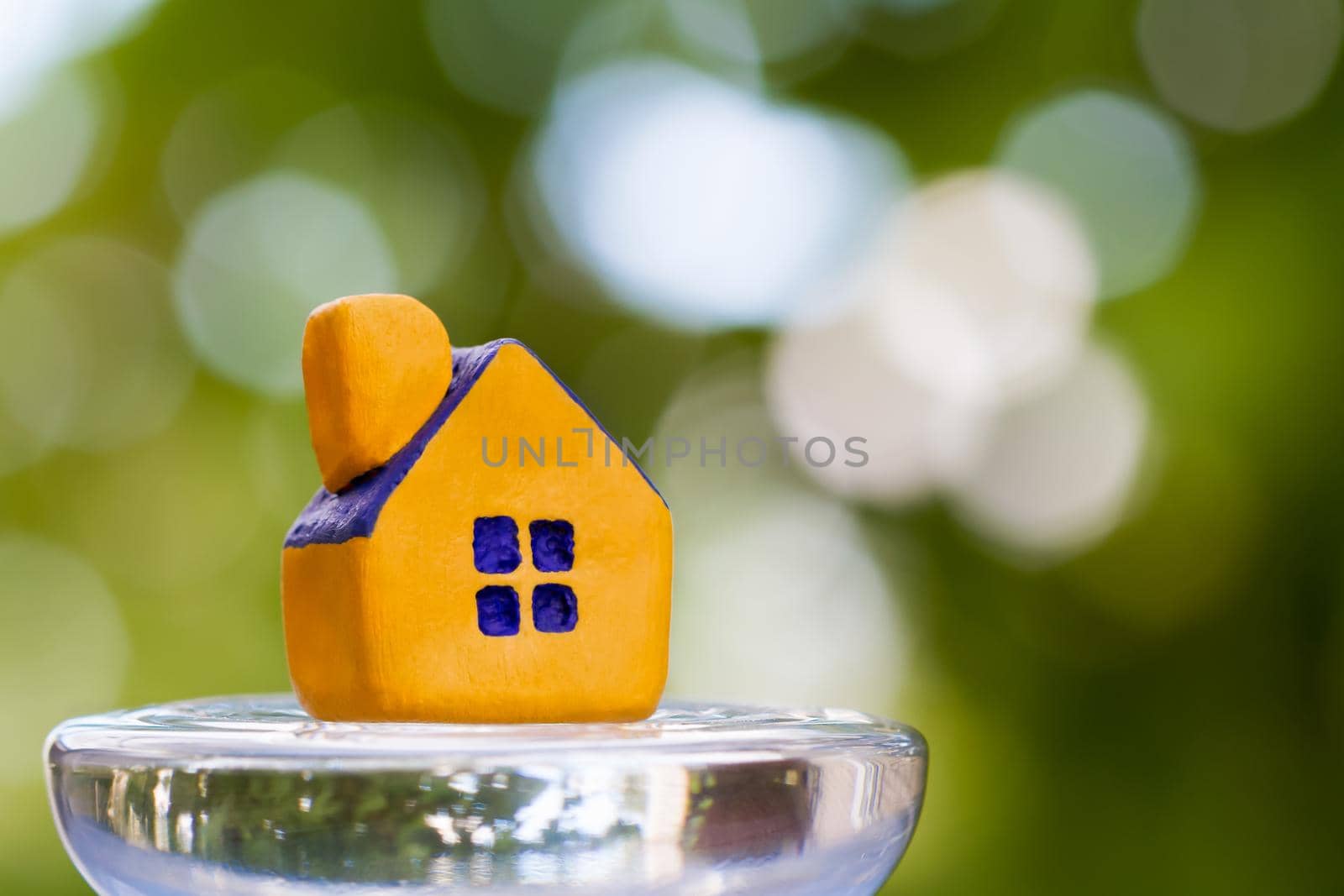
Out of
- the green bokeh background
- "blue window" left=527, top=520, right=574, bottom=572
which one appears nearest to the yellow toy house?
"blue window" left=527, top=520, right=574, bottom=572

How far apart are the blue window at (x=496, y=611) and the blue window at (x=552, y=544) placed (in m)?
0.02

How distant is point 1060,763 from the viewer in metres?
1.51

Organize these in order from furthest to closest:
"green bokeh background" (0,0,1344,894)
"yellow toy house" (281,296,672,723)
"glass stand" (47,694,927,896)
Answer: "green bokeh background" (0,0,1344,894)
"yellow toy house" (281,296,672,723)
"glass stand" (47,694,927,896)

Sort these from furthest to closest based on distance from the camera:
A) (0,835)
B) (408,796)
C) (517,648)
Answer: (0,835) < (517,648) < (408,796)

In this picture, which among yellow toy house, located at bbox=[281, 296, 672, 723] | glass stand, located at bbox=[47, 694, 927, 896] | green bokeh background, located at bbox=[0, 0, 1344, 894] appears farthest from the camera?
green bokeh background, located at bbox=[0, 0, 1344, 894]

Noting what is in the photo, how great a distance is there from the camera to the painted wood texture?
0.52m

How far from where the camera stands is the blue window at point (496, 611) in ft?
1.66

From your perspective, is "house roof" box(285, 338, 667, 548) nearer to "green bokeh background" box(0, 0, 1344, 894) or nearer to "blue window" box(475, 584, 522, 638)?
"blue window" box(475, 584, 522, 638)

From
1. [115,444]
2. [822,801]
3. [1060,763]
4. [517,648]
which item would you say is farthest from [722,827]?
[115,444]

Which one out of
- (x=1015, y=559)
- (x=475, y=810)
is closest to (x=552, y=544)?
(x=475, y=810)

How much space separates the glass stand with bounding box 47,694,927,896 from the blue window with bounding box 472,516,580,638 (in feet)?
0.28

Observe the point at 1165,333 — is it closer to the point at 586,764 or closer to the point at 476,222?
the point at 476,222

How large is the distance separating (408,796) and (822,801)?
14 cm

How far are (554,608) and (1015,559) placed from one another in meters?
1.13
